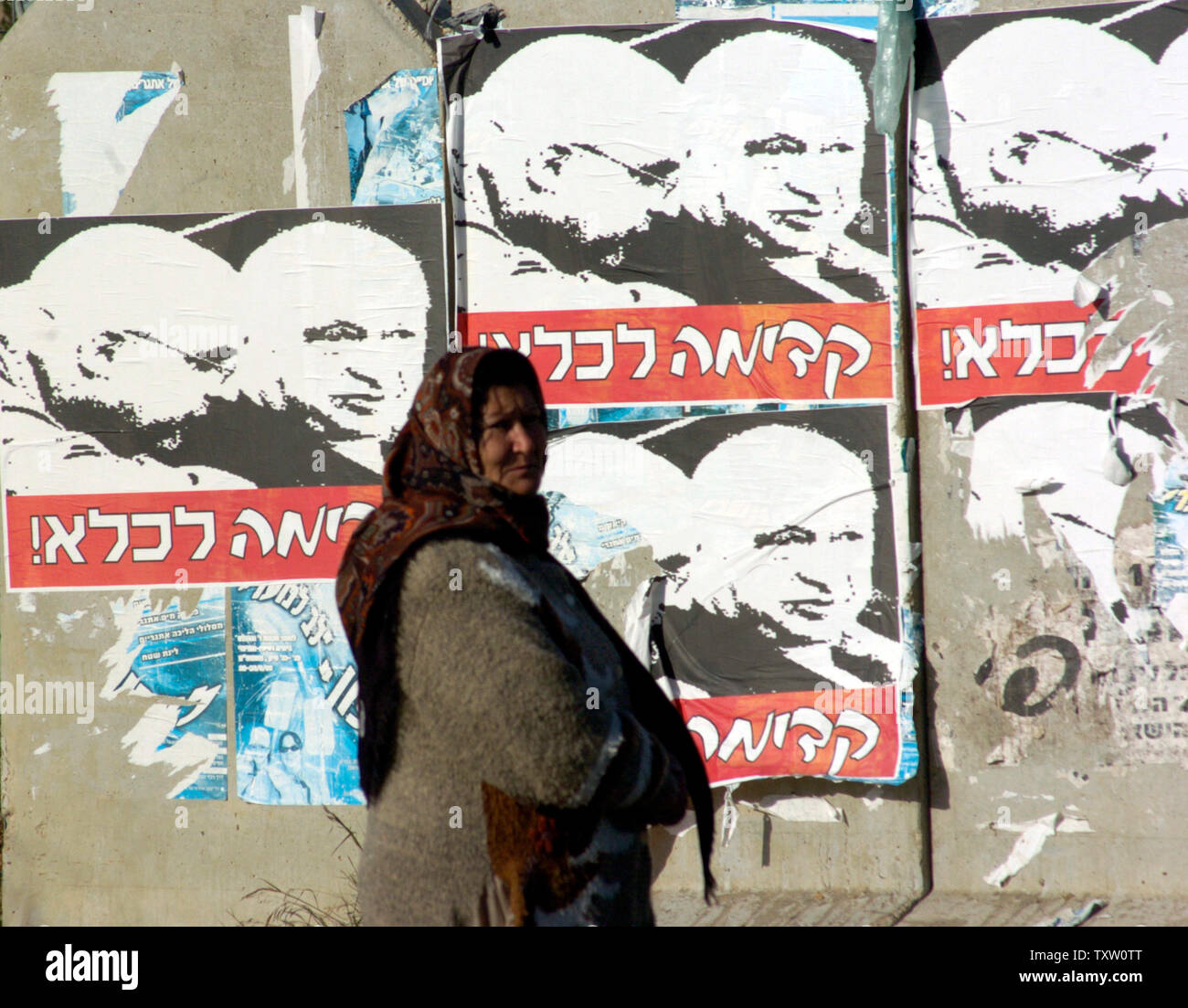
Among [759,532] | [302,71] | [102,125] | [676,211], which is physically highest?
[302,71]

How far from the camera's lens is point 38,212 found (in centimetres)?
403

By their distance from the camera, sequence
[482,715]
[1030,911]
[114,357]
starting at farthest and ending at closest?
[114,357], [1030,911], [482,715]

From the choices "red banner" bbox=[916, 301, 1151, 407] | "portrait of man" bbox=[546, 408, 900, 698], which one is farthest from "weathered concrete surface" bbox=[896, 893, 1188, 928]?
"red banner" bbox=[916, 301, 1151, 407]

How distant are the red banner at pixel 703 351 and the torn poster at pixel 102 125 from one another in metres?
1.55

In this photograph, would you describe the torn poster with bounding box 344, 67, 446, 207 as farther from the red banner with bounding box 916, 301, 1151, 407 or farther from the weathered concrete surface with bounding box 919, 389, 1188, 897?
the weathered concrete surface with bounding box 919, 389, 1188, 897

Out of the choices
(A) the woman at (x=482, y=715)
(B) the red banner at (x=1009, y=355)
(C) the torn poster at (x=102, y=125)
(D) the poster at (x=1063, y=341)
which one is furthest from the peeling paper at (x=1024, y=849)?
(C) the torn poster at (x=102, y=125)

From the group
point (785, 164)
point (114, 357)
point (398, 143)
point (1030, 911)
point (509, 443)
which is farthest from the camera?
point (114, 357)

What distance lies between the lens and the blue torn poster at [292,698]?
3895mm

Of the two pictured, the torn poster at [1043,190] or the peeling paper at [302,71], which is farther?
the peeling paper at [302,71]

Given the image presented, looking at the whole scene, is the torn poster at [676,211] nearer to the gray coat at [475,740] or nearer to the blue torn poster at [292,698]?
the blue torn poster at [292,698]

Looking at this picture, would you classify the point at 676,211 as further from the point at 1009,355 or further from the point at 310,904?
the point at 310,904

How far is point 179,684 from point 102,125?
231cm

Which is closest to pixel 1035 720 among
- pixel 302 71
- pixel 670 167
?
pixel 670 167

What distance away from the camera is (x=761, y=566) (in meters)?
3.80
